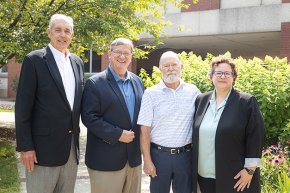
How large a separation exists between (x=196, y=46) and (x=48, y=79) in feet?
64.3

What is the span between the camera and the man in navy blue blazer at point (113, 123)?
379cm

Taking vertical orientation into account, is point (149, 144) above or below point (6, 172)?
above

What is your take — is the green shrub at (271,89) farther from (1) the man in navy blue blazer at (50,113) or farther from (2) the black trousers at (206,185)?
(1) the man in navy blue blazer at (50,113)

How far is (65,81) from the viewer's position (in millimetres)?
3773

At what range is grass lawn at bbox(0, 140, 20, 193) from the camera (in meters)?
6.14

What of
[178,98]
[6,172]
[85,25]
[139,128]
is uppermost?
[85,25]

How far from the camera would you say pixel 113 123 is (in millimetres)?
3830

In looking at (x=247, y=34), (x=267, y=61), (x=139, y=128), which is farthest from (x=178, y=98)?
(x=247, y=34)

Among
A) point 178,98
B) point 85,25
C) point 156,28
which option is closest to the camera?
point 178,98

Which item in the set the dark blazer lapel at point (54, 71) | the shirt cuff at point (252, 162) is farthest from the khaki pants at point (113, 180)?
the shirt cuff at point (252, 162)

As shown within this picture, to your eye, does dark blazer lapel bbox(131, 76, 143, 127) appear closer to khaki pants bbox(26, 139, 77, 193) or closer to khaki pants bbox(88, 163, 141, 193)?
khaki pants bbox(88, 163, 141, 193)

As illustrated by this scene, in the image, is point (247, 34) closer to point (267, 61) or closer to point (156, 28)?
point (156, 28)

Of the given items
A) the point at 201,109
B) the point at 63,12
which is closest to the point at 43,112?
the point at 201,109

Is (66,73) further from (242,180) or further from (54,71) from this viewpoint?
(242,180)
